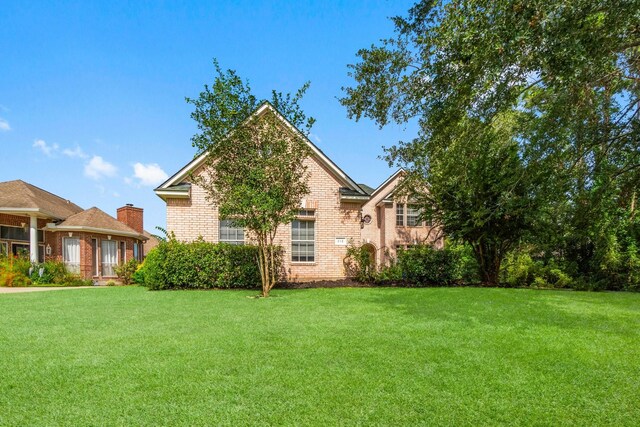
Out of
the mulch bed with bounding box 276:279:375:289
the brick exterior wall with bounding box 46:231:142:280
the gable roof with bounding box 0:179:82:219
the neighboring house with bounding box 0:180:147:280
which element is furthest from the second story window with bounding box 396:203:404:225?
the gable roof with bounding box 0:179:82:219

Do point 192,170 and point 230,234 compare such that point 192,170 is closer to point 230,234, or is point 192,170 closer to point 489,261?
point 230,234

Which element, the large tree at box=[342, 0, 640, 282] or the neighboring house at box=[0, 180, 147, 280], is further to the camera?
the neighboring house at box=[0, 180, 147, 280]

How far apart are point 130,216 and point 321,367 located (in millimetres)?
25347

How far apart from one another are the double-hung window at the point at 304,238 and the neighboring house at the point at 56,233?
12533mm

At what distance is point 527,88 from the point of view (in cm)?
621

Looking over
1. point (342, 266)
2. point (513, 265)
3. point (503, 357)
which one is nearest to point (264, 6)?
point (503, 357)

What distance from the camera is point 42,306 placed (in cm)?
884

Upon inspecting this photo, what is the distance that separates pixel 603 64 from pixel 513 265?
12738 millimetres

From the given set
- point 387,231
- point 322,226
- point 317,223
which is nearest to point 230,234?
point 317,223

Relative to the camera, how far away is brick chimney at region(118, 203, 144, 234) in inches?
995

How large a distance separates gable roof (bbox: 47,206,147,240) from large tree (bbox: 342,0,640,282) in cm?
1756

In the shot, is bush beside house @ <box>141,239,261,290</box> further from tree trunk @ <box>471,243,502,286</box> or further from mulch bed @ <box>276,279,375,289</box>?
tree trunk @ <box>471,243,502,286</box>

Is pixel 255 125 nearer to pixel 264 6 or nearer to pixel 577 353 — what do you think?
pixel 264 6

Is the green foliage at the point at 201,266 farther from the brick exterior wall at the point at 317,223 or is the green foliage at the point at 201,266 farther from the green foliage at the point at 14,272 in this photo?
the green foliage at the point at 14,272
